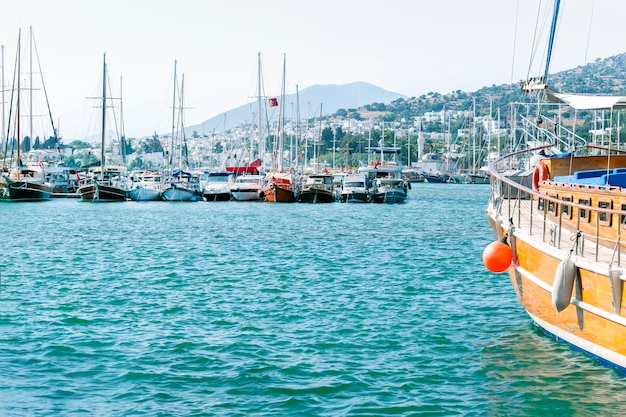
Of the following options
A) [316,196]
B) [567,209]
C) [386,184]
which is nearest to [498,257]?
[567,209]

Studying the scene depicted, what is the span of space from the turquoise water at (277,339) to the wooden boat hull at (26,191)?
38.8m

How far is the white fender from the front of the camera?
13422mm

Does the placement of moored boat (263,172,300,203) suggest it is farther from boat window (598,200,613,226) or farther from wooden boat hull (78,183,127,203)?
boat window (598,200,613,226)

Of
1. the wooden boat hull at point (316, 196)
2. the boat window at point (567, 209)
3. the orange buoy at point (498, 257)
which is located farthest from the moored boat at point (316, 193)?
the orange buoy at point (498, 257)

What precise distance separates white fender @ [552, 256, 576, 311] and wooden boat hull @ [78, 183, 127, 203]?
6198cm

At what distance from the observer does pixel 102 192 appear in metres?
72.1

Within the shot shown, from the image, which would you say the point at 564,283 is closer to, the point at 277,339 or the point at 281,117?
the point at 277,339

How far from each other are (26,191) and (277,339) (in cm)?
5996

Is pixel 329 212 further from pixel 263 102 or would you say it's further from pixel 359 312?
pixel 359 312

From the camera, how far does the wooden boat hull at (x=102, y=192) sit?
72062mm

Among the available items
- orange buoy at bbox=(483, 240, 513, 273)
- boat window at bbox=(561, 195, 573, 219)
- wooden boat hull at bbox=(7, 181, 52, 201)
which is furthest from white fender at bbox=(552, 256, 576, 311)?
wooden boat hull at bbox=(7, 181, 52, 201)

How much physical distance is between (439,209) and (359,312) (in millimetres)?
47746

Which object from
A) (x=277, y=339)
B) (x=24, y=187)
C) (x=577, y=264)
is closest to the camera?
(x=577, y=264)

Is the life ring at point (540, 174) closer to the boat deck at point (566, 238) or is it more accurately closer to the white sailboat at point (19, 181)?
the boat deck at point (566, 238)
